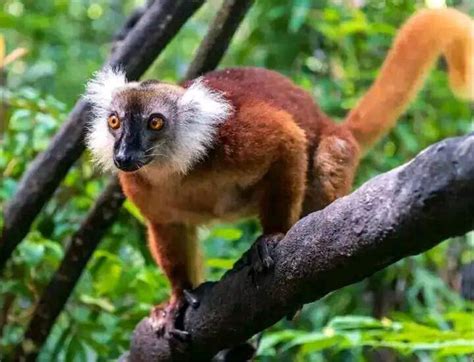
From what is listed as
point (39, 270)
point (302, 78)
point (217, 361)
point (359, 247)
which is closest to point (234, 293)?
point (217, 361)

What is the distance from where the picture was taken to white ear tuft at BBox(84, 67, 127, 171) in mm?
2615

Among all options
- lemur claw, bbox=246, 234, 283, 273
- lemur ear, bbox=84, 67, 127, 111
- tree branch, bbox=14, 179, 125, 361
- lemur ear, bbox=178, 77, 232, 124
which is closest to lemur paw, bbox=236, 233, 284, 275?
lemur claw, bbox=246, 234, 283, 273

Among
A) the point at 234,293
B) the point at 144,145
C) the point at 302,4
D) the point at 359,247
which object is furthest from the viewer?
the point at 302,4

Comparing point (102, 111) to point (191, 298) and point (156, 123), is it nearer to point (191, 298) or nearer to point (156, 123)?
point (156, 123)

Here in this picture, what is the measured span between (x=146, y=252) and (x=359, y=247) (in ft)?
6.33

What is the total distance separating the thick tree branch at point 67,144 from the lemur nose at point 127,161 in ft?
2.65

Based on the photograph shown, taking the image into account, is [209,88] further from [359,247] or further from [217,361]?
[359,247]

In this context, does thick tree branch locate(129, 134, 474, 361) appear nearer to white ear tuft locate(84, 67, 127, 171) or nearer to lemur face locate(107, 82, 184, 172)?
lemur face locate(107, 82, 184, 172)

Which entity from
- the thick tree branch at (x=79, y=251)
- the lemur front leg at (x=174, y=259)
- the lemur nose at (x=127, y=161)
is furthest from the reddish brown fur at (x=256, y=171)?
the thick tree branch at (x=79, y=251)

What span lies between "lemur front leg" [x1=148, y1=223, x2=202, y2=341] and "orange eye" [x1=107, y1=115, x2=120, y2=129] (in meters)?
0.40

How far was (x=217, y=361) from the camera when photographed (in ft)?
8.37

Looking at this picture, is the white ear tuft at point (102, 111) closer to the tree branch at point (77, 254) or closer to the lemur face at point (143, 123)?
the lemur face at point (143, 123)

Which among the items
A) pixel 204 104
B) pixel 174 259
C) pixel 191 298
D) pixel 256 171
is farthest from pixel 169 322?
pixel 204 104

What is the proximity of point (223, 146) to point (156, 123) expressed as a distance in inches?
8.8
